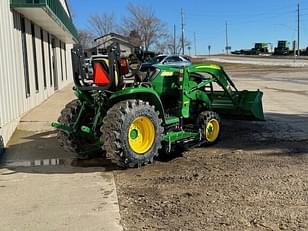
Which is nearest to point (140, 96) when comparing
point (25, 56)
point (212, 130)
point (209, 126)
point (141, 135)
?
point (141, 135)

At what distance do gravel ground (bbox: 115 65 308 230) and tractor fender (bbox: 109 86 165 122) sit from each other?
0.97m

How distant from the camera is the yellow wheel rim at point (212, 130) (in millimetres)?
8953

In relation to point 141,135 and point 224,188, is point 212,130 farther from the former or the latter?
point 224,188

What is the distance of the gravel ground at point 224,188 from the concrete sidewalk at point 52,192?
0.88 ft

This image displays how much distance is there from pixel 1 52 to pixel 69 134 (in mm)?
3129

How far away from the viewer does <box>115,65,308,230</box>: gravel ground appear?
4.88 meters

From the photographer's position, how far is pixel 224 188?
6051 mm

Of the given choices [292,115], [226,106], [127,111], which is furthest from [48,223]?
[292,115]


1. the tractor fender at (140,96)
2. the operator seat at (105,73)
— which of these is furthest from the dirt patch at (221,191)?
the operator seat at (105,73)

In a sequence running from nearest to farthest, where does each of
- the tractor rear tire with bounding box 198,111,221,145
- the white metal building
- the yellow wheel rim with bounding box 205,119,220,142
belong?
the tractor rear tire with bounding box 198,111,221,145 → the yellow wheel rim with bounding box 205,119,220,142 → the white metal building

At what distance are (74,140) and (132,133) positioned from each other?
4.09 ft

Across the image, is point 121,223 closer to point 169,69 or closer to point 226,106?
point 169,69

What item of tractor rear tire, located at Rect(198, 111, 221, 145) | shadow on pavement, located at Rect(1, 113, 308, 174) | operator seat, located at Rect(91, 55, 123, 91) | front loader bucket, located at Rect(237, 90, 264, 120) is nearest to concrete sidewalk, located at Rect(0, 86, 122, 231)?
shadow on pavement, located at Rect(1, 113, 308, 174)

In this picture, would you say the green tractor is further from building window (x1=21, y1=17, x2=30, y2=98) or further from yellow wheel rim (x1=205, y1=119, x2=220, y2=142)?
building window (x1=21, y1=17, x2=30, y2=98)
